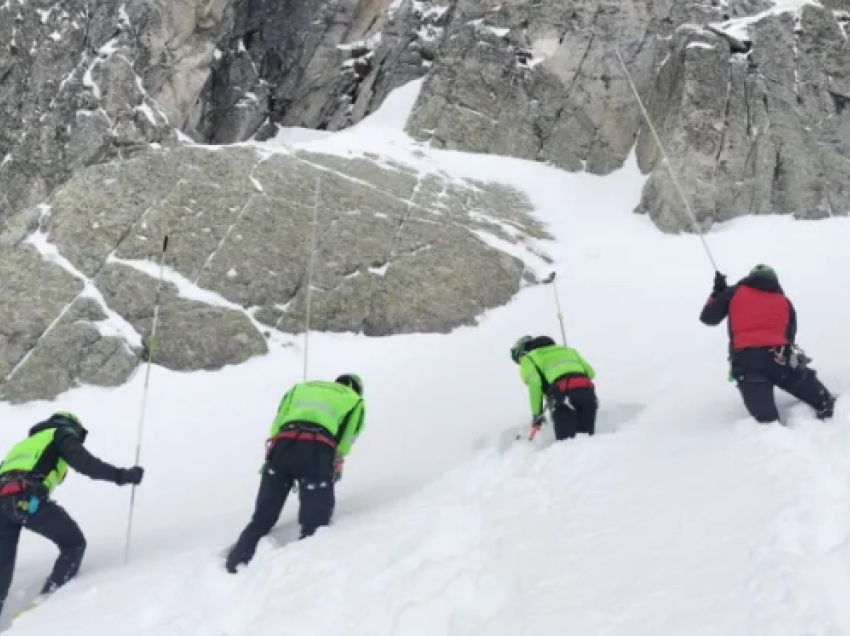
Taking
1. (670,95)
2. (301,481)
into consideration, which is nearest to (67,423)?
(301,481)

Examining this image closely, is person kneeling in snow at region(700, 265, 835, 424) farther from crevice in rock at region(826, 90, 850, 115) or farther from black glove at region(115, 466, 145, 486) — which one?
crevice in rock at region(826, 90, 850, 115)

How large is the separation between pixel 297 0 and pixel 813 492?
3572 cm

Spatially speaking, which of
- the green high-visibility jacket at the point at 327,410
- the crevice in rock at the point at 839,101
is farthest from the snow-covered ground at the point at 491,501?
the crevice in rock at the point at 839,101

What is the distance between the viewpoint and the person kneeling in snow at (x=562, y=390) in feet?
28.1

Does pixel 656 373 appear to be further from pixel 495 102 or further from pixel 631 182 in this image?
pixel 495 102

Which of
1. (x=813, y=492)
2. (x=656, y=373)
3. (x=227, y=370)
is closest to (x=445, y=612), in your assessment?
(x=813, y=492)

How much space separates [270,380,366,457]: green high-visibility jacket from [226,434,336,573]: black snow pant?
0.22m

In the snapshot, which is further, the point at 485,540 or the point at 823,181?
the point at 823,181

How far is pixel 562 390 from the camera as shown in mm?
8609

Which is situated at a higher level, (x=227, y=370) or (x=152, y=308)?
(x=152, y=308)

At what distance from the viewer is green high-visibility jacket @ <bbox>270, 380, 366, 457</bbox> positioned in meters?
7.07

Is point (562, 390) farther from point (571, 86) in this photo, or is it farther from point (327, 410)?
point (571, 86)

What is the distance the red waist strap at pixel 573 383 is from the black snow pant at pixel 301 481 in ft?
9.81

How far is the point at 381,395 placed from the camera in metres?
13.2
